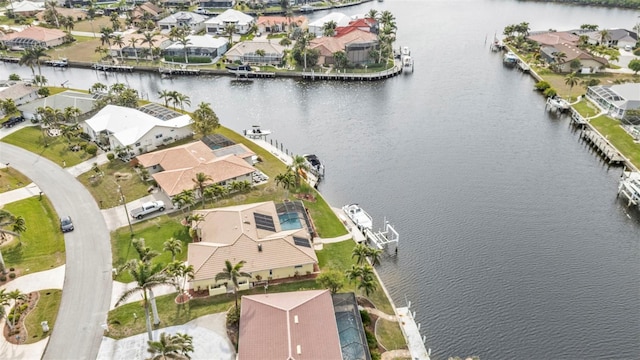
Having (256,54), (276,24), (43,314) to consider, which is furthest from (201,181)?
(276,24)

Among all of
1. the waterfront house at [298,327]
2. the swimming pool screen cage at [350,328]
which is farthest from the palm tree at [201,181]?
the swimming pool screen cage at [350,328]

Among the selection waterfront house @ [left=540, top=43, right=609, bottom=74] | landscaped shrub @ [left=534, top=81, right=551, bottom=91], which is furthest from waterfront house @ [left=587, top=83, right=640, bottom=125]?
waterfront house @ [left=540, top=43, right=609, bottom=74]

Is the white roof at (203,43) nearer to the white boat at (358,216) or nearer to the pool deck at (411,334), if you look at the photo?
the white boat at (358,216)

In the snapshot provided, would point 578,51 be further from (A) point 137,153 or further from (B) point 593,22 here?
(A) point 137,153

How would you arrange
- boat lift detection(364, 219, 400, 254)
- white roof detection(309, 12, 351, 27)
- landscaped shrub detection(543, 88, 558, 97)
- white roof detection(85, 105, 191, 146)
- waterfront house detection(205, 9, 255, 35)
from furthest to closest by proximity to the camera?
waterfront house detection(205, 9, 255, 35), white roof detection(309, 12, 351, 27), landscaped shrub detection(543, 88, 558, 97), white roof detection(85, 105, 191, 146), boat lift detection(364, 219, 400, 254)

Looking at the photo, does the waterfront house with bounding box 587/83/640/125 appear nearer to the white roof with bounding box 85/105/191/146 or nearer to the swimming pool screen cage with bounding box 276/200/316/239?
the swimming pool screen cage with bounding box 276/200/316/239

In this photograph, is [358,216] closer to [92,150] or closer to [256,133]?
[256,133]

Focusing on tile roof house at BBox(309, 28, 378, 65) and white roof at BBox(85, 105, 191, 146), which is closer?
white roof at BBox(85, 105, 191, 146)
